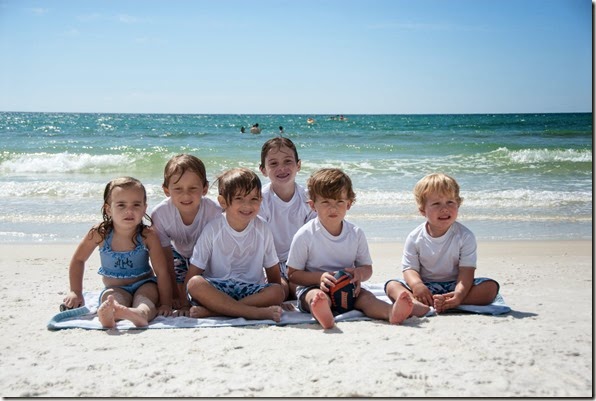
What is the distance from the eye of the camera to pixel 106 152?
1853cm

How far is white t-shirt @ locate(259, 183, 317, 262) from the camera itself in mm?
4723

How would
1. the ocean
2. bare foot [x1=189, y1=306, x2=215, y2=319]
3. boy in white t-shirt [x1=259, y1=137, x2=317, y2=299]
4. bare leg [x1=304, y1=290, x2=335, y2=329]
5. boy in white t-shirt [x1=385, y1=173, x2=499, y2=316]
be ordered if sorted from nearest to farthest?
bare leg [x1=304, y1=290, x2=335, y2=329]
bare foot [x1=189, y1=306, x2=215, y2=319]
boy in white t-shirt [x1=385, y1=173, x2=499, y2=316]
boy in white t-shirt [x1=259, y1=137, x2=317, y2=299]
the ocean

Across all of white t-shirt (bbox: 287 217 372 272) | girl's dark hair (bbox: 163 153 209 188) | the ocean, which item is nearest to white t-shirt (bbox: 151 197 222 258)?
girl's dark hair (bbox: 163 153 209 188)

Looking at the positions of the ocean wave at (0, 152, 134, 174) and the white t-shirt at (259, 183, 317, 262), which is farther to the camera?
the ocean wave at (0, 152, 134, 174)

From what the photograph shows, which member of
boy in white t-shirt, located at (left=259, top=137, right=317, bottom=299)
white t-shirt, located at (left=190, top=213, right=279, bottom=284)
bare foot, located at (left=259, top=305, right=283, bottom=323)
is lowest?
bare foot, located at (left=259, top=305, right=283, bottom=323)

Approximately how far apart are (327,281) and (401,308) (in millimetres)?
507

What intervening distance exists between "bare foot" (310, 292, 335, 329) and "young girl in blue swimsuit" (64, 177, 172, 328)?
103 centimetres

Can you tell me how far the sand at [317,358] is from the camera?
2.65 meters

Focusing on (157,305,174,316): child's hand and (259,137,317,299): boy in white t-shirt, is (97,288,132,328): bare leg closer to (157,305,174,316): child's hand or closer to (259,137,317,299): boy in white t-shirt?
(157,305,174,316): child's hand

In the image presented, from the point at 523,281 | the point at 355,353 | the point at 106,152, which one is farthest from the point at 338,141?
the point at 355,353

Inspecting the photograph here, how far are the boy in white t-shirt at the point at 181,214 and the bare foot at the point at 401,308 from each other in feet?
4.67

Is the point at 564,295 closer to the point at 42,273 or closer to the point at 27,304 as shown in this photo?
the point at 27,304

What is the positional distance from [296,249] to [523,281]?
84.9 inches

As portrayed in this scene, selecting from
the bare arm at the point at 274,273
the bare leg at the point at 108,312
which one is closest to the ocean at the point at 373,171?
the bare arm at the point at 274,273
